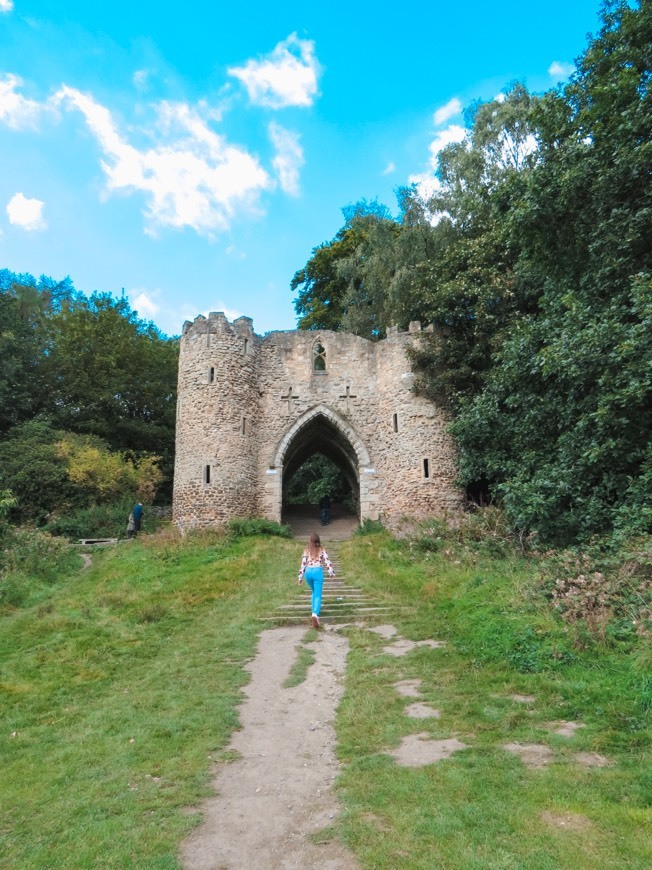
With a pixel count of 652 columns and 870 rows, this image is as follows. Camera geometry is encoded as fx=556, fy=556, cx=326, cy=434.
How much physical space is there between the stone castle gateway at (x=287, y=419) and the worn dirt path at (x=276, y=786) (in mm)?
12023

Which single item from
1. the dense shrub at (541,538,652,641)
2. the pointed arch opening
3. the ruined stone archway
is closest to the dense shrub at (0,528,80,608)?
the ruined stone archway

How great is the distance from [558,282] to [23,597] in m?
13.5

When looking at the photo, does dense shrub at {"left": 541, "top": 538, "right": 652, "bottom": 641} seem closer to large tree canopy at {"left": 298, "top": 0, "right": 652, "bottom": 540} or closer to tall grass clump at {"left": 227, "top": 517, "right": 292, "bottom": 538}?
large tree canopy at {"left": 298, "top": 0, "right": 652, "bottom": 540}

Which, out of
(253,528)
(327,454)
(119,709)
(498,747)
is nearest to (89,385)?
(327,454)

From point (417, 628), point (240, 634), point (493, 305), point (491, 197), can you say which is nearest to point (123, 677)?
point (240, 634)

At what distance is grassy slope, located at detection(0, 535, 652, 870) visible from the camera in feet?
11.1

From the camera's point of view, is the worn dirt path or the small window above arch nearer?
the worn dirt path

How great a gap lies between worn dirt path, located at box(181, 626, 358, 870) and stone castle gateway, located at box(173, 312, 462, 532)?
1202cm

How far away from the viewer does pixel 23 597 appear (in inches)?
455

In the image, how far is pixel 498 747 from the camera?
4.55m

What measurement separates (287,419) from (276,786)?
53.9 feet

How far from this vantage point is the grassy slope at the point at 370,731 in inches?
133

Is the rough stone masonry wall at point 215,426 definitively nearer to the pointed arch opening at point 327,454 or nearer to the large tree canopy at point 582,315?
the pointed arch opening at point 327,454

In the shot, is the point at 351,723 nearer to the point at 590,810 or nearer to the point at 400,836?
the point at 400,836
